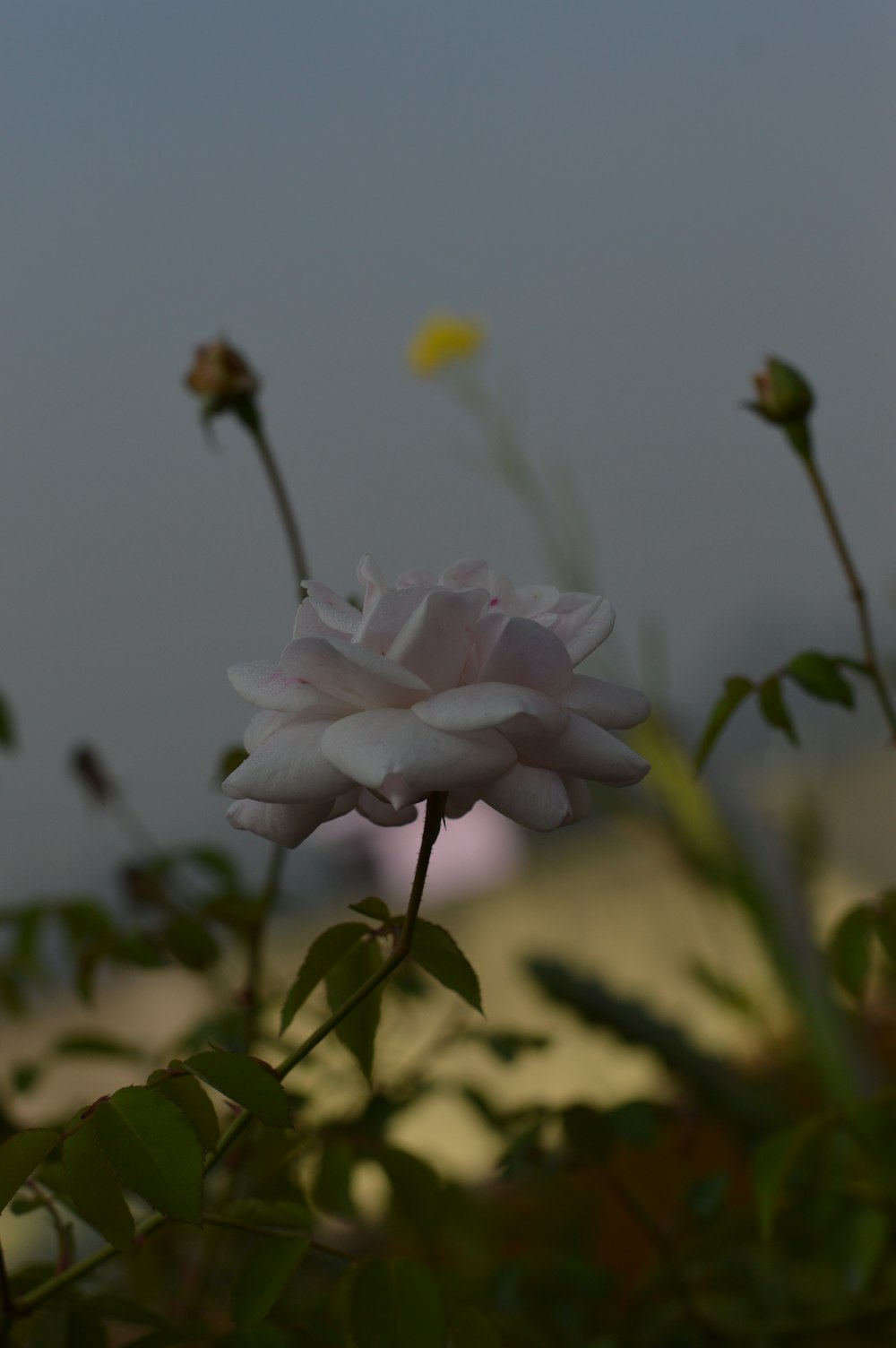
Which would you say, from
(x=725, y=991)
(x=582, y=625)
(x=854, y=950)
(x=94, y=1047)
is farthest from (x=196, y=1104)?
(x=725, y=991)

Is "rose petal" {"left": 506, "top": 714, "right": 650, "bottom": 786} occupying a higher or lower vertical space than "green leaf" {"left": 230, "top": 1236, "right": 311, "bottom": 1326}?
higher

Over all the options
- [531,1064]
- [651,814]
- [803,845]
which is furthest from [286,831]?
[531,1064]

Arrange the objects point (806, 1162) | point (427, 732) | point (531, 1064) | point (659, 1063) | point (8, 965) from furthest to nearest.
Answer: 1. point (531, 1064)
2. point (659, 1063)
3. point (8, 965)
4. point (806, 1162)
5. point (427, 732)

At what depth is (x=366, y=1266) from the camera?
0.27 metres

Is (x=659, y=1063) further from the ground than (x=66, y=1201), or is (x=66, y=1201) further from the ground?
(x=66, y=1201)

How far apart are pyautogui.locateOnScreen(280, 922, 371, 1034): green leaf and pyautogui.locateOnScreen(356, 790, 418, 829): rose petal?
3cm

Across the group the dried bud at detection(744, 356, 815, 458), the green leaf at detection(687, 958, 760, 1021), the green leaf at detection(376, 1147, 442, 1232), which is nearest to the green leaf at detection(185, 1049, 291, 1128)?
the green leaf at detection(376, 1147, 442, 1232)

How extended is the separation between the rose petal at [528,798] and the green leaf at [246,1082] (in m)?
0.07

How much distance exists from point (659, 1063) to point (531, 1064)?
0.50 meters

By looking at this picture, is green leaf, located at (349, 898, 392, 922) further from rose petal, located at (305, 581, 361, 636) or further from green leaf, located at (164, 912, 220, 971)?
green leaf, located at (164, 912, 220, 971)

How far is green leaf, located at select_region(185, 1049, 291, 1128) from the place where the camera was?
0.74 feet

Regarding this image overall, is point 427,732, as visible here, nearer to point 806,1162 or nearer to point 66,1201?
point 66,1201

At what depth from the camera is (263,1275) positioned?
0.27 meters

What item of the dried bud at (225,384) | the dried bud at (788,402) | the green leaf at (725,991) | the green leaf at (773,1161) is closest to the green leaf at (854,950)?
the green leaf at (773,1161)
